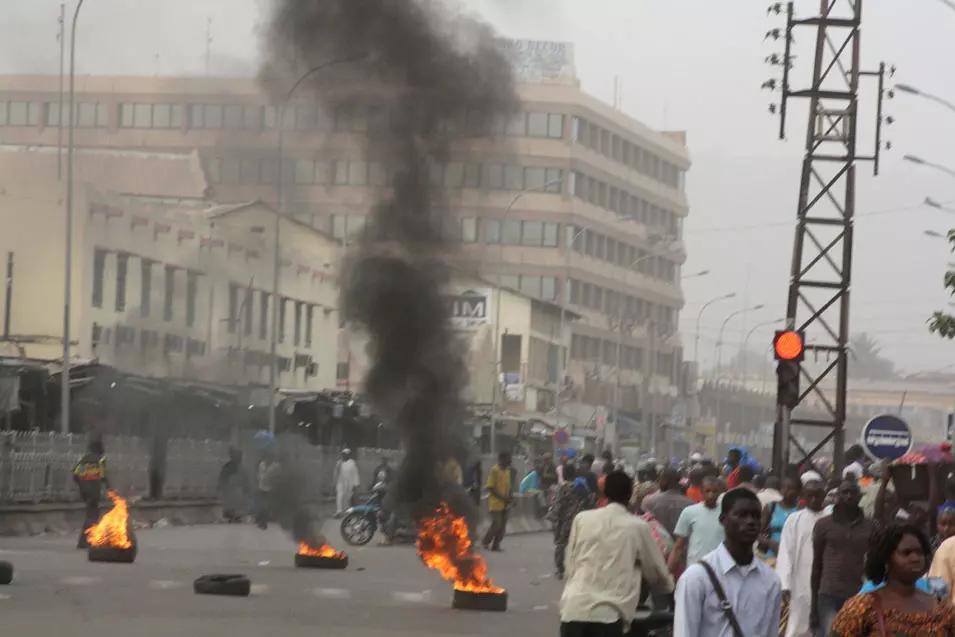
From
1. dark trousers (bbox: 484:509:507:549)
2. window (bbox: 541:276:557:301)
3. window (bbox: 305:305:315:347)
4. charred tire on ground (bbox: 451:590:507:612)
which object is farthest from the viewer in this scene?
window (bbox: 541:276:557:301)

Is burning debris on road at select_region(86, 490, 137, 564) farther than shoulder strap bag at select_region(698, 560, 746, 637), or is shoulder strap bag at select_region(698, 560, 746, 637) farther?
burning debris on road at select_region(86, 490, 137, 564)

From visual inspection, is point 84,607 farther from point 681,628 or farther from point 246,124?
point 681,628

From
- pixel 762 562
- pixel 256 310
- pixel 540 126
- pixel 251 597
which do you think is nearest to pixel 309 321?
pixel 256 310

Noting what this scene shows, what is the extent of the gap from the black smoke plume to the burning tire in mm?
4654

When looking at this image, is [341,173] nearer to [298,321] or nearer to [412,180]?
[412,180]

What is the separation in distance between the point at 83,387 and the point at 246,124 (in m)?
12.7

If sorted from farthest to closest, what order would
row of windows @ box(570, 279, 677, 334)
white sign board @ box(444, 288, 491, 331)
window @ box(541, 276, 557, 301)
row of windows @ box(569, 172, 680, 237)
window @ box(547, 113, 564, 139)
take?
row of windows @ box(570, 279, 677, 334) < window @ box(541, 276, 557, 301) < row of windows @ box(569, 172, 680, 237) < window @ box(547, 113, 564, 139) < white sign board @ box(444, 288, 491, 331)

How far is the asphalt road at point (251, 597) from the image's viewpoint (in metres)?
16.3

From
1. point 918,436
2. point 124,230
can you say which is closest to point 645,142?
point 918,436

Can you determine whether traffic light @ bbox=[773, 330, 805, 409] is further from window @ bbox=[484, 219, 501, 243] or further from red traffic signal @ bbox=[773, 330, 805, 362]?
window @ bbox=[484, 219, 501, 243]

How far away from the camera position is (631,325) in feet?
310

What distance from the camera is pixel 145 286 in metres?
29.0

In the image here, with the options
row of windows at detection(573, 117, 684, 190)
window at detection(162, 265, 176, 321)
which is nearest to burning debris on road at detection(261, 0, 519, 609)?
window at detection(162, 265, 176, 321)

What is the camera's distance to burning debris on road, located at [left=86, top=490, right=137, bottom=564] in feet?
79.7
